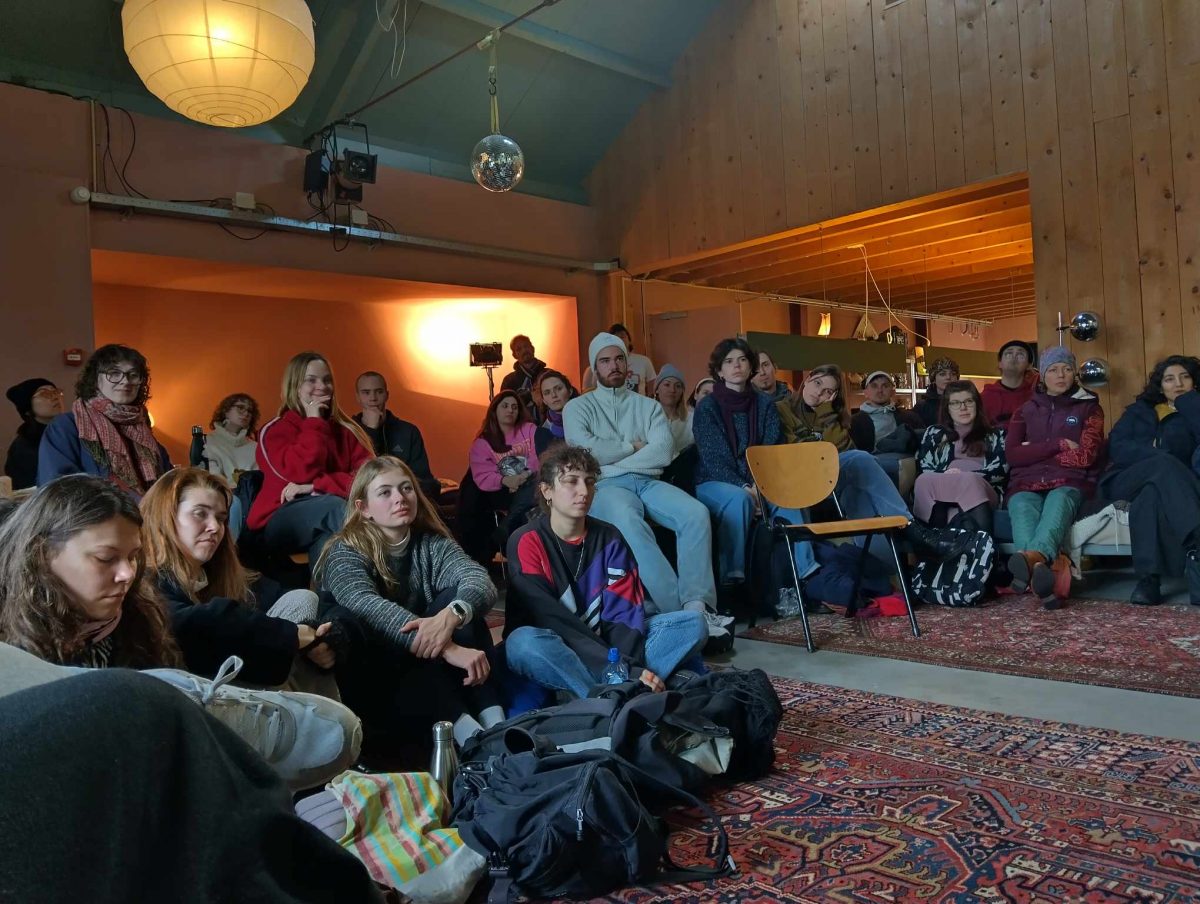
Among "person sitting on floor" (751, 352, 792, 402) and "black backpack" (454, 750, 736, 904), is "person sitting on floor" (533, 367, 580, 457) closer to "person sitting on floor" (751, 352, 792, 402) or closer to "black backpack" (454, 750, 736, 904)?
"person sitting on floor" (751, 352, 792, 402)

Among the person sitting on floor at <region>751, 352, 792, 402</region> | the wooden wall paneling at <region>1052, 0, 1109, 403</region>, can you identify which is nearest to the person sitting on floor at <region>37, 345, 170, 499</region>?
the person sitting on floor at <region>751, 352, 792, 402</region>

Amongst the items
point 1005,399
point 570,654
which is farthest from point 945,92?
point 570,654

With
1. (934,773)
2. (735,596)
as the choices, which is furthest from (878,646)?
(934,773)

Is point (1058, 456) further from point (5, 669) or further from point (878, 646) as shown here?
point (5, 669)

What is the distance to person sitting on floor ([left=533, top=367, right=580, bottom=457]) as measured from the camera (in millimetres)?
4922

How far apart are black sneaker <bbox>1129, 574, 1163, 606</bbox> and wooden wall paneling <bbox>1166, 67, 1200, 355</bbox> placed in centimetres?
163

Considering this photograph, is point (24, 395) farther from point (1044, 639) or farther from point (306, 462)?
point (1044, 639)

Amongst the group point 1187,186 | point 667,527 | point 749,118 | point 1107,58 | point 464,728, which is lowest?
point 464,728

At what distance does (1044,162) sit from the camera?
17.6 ft

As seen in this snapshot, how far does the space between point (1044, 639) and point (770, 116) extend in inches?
182

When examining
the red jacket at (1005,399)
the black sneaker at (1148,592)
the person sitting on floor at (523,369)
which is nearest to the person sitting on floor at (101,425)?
the person sitting on floor at (523,369)

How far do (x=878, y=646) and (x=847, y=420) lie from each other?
164cm

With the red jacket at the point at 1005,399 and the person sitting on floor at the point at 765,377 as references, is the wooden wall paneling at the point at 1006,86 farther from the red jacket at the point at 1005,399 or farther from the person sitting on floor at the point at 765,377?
the person sitting on floor at the point at 765,377

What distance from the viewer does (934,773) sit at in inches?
81.4
